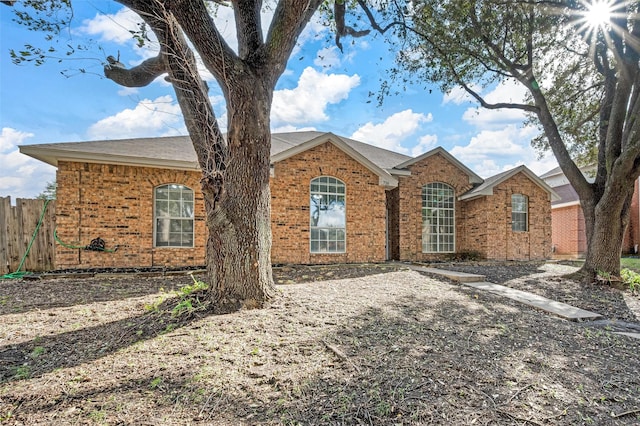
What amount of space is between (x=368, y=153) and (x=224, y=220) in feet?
37.5

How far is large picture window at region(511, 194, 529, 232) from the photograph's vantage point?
13.7 m

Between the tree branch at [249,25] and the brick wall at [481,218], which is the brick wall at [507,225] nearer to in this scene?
the brick wall at [481,218]

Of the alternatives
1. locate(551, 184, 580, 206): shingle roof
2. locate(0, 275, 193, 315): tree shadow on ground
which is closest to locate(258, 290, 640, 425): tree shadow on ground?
locate(0, 275, 193, 315): tree shadow on ground

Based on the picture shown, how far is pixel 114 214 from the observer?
9.42 metres

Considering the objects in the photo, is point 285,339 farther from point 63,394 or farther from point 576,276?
point 576,276

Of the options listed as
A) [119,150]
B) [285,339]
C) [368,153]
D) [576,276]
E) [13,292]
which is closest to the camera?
[285,339]

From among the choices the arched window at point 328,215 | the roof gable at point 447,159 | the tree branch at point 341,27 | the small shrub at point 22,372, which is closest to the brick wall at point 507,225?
the roof gable at point 447,159

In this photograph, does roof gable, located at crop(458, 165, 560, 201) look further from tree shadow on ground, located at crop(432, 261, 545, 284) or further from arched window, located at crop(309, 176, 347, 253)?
arched window, located at crop(309, 176, 347, 253)

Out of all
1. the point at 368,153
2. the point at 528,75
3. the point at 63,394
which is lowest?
the point at 63,394

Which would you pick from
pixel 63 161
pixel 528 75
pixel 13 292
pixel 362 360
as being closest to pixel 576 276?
pixel 528 75

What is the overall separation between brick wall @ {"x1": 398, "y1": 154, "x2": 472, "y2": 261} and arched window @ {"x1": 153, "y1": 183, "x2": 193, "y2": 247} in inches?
304

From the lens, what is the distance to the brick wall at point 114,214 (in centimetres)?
902

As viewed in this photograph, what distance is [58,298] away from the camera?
6121 mm

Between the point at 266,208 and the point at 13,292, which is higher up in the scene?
the point at 266,208
